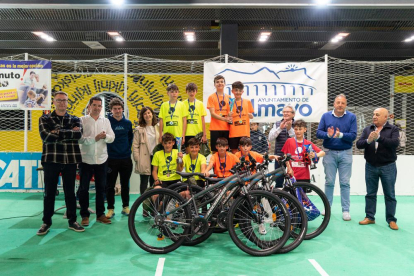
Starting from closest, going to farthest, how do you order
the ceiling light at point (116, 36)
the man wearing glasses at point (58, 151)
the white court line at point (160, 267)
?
the white court line at point (160, 267), the man wearing glasses at point (58, 151), the ceiling light at point (116, 36)

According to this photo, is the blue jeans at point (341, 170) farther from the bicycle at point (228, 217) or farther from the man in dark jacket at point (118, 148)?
the man in dark jacket at point (118, 148)

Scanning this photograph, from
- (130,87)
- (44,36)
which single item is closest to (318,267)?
(130,87)

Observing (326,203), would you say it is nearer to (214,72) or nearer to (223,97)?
(223,97)

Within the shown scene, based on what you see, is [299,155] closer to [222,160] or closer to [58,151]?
[222,160]

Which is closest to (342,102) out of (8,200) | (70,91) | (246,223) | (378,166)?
(378,166)

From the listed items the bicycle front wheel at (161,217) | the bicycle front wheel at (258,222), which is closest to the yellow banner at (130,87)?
Result: the bicycle front wheel at (161,217)

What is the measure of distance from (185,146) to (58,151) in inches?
66.3

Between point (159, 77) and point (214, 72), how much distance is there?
12.7 feet

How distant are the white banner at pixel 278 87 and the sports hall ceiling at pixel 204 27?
1.14 m

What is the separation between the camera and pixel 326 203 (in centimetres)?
407

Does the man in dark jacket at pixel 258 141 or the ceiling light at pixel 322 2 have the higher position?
the ceiling light at pixel 322 2

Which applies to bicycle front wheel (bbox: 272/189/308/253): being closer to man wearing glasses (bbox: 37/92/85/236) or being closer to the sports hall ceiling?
man wearing glasses (bbox: 37/92/85/236)

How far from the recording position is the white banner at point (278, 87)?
A: 6598 mm

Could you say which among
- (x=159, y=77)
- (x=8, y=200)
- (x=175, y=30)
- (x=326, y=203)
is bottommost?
(x=8, y=200)
